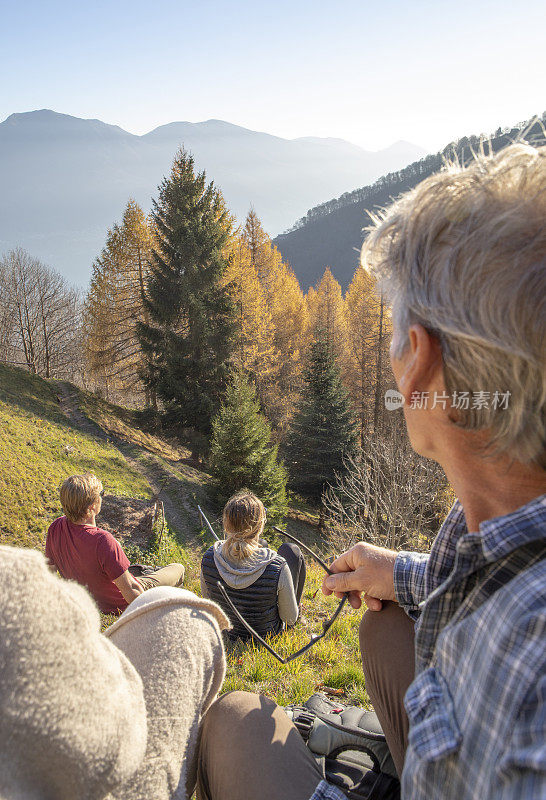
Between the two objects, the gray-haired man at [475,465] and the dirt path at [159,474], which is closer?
the gray-haired man at [475,465]

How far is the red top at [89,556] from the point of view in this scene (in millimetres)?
3766

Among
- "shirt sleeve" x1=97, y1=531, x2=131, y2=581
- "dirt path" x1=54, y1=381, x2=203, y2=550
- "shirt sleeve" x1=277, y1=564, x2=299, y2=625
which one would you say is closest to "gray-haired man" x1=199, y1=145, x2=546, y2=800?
"shirt sleeve" x1=277, y1=564, x2=299, y2=625

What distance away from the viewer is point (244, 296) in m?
22.8

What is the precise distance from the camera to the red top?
3.77 metres

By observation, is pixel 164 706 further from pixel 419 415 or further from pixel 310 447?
pixel 310 447

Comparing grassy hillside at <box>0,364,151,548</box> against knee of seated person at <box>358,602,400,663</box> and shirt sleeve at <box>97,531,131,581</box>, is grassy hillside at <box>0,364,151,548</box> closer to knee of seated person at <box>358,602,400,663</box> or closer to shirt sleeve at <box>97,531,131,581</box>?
shirt sleeve at <box>97,531,131,581</box>

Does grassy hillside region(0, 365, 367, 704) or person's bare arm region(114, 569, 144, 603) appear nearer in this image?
grassy hillside region(0, 365, 367, 704)

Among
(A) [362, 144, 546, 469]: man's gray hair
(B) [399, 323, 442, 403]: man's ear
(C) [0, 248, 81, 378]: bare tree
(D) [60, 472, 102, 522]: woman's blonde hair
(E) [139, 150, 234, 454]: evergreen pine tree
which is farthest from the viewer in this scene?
(C) [0, 248, 81, 378]: bare tree

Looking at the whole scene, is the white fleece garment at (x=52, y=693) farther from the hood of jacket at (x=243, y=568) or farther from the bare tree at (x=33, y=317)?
the bare tree at (x=33, y=317)

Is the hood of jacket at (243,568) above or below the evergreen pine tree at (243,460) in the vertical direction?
above

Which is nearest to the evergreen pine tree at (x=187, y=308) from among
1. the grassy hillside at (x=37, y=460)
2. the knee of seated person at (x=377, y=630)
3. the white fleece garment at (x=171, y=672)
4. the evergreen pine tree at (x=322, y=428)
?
the evergreen pine tree at (x=322, y=428)

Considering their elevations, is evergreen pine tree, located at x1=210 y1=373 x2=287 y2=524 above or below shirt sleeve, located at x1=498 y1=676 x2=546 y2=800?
below

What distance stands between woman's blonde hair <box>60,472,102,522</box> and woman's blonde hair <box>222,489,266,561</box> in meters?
1.17

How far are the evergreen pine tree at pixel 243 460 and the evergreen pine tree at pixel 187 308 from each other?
18.8ft
